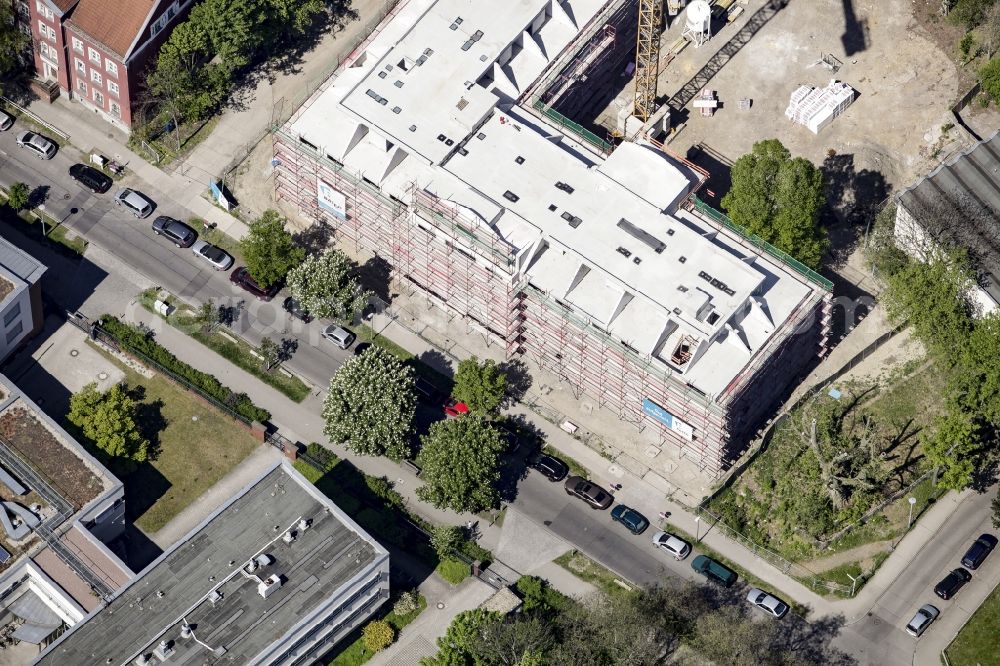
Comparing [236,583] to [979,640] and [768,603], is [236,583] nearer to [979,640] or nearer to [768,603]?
[768,603]

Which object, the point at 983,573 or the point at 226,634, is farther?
the point at 983,573

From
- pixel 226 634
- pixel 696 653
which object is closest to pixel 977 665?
pixel 696 653

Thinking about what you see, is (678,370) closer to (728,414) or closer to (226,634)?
(728,414)

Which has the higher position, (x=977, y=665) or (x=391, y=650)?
(x=977, y=665)

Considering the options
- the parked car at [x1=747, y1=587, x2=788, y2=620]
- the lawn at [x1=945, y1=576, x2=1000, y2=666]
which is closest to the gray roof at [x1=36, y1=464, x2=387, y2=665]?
the parked car at [x1=747, y1=587, x2=788, y2=620]

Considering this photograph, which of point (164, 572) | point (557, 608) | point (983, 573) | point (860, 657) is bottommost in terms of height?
point (164, 572)

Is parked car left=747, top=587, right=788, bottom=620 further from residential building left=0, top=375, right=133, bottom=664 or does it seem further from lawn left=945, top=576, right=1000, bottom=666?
residential building left=0, top=375, right=133, bottom=664
